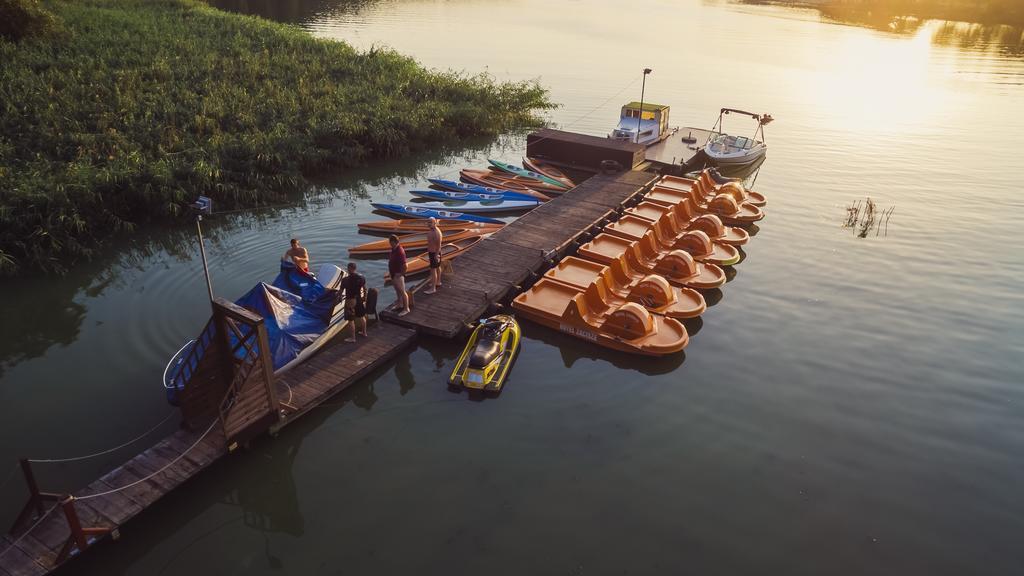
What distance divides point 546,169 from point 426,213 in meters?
9.50

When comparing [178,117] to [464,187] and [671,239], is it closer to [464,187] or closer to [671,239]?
[464,187]

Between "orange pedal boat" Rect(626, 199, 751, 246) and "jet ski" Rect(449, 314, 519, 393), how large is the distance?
32.4 ft

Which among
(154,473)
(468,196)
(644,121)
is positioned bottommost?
(154,473)

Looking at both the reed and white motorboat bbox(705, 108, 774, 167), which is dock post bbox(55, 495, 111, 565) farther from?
white motorboat bbox(705, 108, 774, 167)

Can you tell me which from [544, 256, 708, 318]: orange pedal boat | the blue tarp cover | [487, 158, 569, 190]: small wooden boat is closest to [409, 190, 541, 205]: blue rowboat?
[487, 158, 569, 190]: small wooden boat

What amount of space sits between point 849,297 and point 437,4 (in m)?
→ 90.9

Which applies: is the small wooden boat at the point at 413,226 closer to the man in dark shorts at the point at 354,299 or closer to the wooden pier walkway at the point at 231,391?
the wooden pier walkway at the point at 231,391

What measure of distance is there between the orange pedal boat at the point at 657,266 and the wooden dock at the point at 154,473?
825 cm

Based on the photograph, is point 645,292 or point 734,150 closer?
point 645,292

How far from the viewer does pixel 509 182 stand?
29359mm

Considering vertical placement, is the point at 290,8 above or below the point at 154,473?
above

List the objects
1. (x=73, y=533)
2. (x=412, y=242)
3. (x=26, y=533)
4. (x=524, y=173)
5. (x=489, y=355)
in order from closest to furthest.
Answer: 1. (x=73, y=533)
2. (x=26, y=533)
3. (x=489, y=355)
4. (x=412, y=242)
5. (x=524, y=173)

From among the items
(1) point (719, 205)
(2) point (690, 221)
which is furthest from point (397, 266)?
(1) point (719, 205)

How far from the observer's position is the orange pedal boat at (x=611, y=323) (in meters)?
16.0
